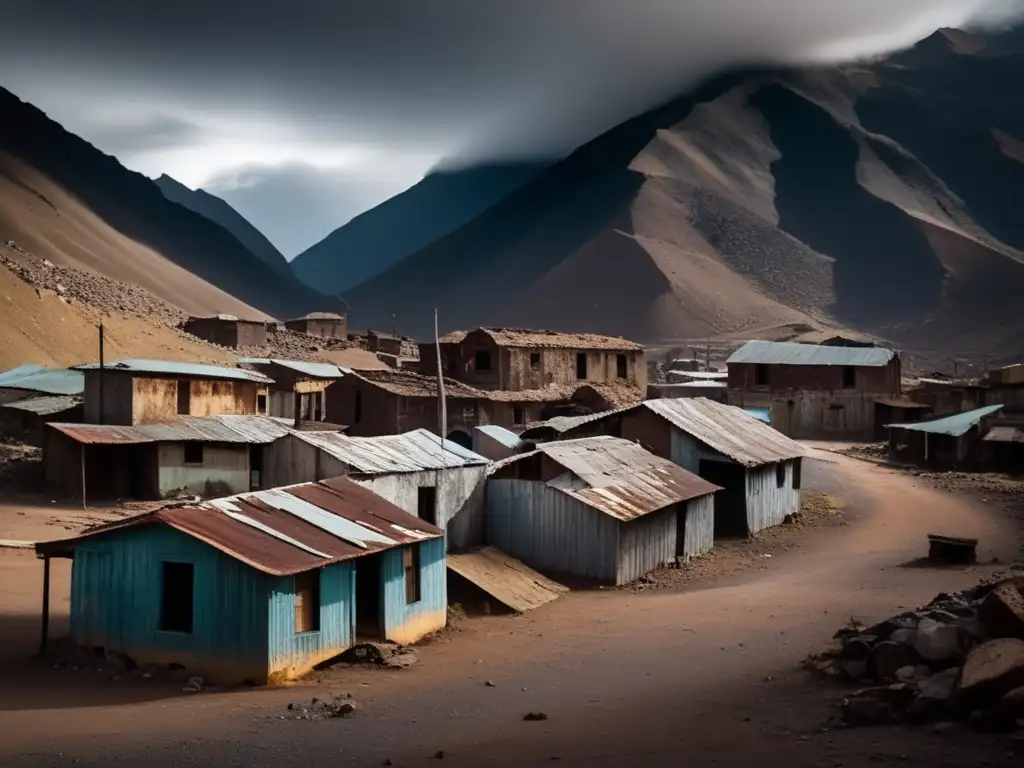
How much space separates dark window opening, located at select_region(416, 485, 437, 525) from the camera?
2352cm

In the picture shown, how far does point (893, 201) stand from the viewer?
15288 centimetres

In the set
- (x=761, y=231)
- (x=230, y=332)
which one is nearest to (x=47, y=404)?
(x=230, y=332)

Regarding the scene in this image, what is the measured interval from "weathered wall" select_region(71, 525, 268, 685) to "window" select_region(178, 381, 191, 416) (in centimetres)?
1892

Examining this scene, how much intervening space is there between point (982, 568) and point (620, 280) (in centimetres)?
9847

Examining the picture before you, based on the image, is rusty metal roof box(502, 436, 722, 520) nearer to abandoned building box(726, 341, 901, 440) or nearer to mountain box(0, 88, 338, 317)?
abandoned building box(726, 341, 901, 440)

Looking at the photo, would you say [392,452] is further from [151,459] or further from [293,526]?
[151,459]

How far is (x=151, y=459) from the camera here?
103 feet

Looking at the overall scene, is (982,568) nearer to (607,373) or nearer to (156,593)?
(156,593)

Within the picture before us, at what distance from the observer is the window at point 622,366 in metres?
54.2

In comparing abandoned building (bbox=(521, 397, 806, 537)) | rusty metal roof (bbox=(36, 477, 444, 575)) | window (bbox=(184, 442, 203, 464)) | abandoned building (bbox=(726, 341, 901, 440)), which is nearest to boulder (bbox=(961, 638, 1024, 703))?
rusty metal roof (bbox=(36, 477, 444, 575))

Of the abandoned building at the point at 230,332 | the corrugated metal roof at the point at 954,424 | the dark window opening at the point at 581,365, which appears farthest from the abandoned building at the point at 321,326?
the corrugated metal roof at the point at 954,424

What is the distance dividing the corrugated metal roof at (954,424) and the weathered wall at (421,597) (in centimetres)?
3070

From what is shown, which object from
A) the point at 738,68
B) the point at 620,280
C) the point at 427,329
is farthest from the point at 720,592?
the point at 738,68

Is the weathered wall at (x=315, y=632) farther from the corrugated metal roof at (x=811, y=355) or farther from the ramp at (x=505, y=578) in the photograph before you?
the corrugated metal roof at (x=811, y=355)
